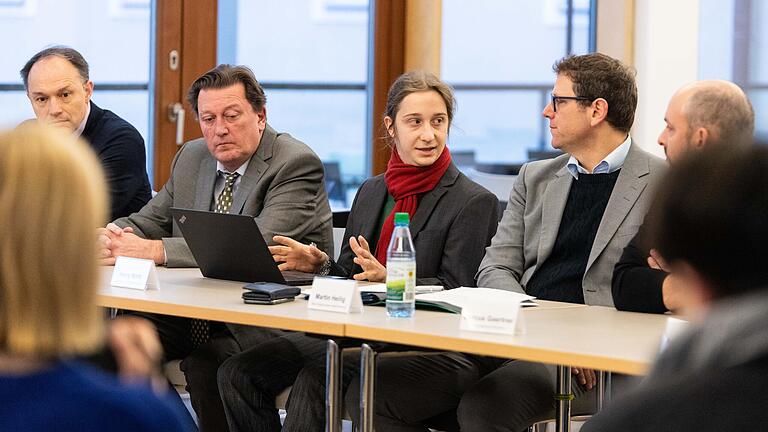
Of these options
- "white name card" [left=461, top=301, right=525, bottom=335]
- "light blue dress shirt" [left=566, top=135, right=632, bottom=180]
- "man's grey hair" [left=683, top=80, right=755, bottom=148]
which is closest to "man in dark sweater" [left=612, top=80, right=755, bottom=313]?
"man's grey hair" [left=683, top=80, right=755, bottom=148]

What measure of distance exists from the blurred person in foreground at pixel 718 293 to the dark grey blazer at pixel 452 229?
7.30 ft

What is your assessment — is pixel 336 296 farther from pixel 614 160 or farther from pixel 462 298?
pixel 614 160

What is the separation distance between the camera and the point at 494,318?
8.08ft

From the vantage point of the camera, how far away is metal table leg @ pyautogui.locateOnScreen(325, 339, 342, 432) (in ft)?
9.21

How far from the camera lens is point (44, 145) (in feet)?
3.81

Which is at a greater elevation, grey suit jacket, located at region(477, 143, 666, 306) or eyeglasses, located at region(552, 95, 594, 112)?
eyeglasses, located at region(552, 95, 594, 112)

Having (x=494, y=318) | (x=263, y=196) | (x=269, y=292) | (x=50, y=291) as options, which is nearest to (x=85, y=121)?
(x=263, y=196)

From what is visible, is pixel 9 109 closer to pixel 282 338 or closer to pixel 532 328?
pixel 282 338

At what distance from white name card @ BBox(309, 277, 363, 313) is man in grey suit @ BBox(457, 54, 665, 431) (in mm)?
502

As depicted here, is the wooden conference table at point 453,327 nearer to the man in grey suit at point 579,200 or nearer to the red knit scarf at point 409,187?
the man in grey suit at point 579,200

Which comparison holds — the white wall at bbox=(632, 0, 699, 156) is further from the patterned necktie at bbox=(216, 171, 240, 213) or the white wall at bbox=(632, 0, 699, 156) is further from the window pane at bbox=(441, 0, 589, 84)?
the patterned necktie at bbox=(216, 171, 240, 213)

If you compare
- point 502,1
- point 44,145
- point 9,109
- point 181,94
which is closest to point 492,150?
point 502,1

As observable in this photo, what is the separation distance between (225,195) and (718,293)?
300 centimetres

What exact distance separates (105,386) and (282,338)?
2.37m
